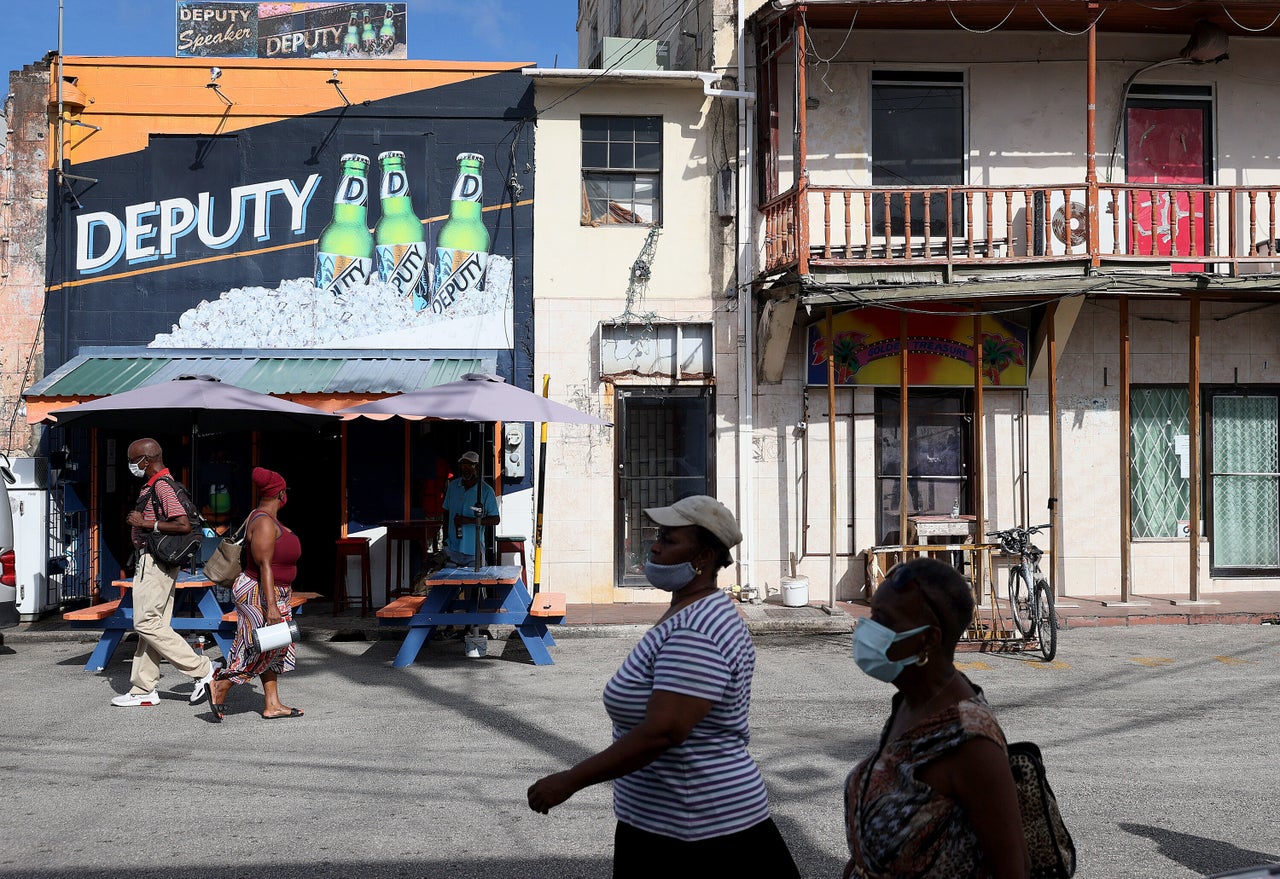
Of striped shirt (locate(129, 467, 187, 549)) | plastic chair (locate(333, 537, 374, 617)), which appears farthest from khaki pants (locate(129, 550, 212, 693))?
plastic chair (locate(333, 537, 374, 617))

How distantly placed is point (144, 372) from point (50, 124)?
342cm

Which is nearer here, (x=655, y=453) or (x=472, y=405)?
(x=472, y=405)

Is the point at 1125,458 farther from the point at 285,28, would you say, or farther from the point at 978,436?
the point at 285,28

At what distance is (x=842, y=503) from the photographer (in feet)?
46.5

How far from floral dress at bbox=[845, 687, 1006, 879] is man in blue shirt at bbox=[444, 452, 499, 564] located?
30.6 feet

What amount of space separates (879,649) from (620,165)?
40.4 feet

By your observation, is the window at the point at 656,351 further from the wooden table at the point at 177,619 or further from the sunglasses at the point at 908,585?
the sunglasses at the point at 908,585

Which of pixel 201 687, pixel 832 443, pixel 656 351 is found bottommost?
pixel 201 687

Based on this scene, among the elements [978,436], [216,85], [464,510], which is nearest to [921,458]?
[978,436]

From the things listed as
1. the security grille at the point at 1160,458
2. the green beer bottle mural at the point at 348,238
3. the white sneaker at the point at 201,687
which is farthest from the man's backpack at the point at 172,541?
the security grille at the point at 1160,458

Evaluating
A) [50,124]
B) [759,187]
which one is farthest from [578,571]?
[50,124]

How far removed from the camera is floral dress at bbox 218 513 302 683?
7852mm

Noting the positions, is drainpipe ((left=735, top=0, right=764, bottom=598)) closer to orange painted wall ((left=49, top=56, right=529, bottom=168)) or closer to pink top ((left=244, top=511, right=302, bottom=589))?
orange painted wall ((left=49, top=56, right=529, bottom=168))

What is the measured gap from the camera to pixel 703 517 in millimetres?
3363
